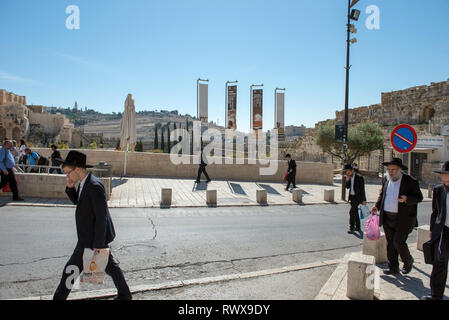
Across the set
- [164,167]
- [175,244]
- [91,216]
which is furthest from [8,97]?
[91,216]

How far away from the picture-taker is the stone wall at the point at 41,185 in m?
9.59

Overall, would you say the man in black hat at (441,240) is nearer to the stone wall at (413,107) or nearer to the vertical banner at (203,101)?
the vertical banner at (203,101)

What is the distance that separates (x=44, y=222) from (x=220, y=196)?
6601mm

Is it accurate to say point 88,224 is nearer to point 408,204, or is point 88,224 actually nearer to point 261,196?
point 408,204

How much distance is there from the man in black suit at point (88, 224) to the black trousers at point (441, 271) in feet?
11.9

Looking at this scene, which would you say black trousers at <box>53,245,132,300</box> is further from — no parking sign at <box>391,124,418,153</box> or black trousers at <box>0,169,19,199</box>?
black trousers at <box>0,169,19,199</box>

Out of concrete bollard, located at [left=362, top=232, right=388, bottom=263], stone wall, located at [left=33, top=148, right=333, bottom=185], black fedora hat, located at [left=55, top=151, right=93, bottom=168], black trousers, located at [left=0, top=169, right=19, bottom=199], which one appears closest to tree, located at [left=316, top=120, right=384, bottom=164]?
stone wall, located at [left=33, top=148, right=333, bottom=185]

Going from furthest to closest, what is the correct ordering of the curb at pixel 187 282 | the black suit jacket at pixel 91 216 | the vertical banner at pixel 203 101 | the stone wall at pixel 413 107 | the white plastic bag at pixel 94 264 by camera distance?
the stone wall at pixel 413 107 → the vertical banner at pixel 203 101 → the curb at pixel 187 282 → the black suit jacket at pixel 91 216 → the white plastic bag at pixel 94 264

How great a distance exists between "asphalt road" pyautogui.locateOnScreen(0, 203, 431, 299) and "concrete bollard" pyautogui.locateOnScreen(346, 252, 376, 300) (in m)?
0.60

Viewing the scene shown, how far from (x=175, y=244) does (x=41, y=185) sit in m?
6.14


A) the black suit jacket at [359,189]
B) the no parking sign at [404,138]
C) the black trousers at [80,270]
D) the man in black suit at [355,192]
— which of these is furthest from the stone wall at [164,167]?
the black trousers at [80,270]

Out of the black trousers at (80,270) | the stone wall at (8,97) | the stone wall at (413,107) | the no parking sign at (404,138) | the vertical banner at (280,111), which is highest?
the stone wall at (8,97)

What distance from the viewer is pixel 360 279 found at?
3.69 m

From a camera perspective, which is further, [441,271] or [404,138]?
[404,138]
